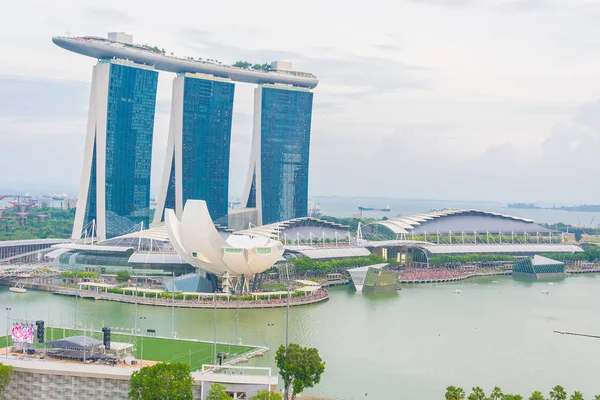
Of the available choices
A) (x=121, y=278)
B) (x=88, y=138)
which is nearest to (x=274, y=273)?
(x=121, y=278)

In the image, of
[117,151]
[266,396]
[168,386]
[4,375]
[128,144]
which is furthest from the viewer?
[128,144]

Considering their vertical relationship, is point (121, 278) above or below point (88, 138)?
below

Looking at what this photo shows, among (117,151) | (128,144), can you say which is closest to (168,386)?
(117,151)

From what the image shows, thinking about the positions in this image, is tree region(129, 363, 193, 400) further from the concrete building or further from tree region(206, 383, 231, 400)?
the concrete building

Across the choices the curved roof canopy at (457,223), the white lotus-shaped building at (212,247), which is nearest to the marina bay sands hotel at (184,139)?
the curved roof canopy at (457,223)

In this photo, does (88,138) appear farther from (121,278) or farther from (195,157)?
(121,278)

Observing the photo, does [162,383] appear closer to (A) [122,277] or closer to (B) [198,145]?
(A) [122,277]

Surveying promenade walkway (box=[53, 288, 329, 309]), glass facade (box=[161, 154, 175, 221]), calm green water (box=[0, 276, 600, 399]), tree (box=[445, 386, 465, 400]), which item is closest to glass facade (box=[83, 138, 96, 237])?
glass facade (box=[161, 154, 175, 221])
